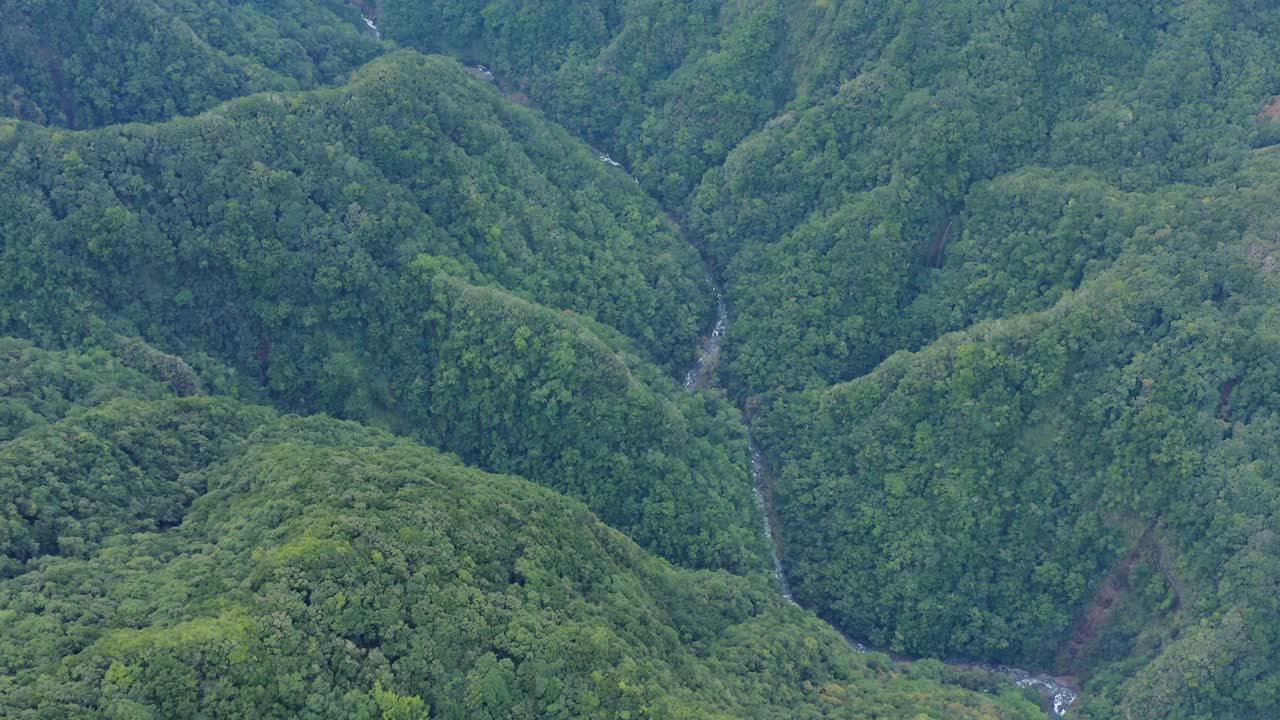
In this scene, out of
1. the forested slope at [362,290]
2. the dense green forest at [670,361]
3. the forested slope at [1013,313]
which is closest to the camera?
the dense green forest at [670,361]

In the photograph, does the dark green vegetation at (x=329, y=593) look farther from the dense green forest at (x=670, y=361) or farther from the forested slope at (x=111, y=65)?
the forested slope at (x=111, y=65)

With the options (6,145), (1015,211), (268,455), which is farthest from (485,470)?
(1015,211)

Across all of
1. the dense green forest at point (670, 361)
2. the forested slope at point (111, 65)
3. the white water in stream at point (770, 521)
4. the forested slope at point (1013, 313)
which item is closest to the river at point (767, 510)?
the white water in stream at point (770, 521)

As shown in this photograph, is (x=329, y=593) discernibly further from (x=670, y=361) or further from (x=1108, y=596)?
(x=1108, y=596)

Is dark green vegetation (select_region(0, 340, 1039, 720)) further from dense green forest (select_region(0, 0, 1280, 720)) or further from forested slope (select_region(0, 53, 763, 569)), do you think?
forested slope (select_region(0, 53, 763, 569))

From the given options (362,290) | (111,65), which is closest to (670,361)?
(362,290)

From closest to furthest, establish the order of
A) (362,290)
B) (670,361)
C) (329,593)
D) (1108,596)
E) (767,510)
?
(329,593) < (1108,596) < (362,290) < (767,510) < (670,361)

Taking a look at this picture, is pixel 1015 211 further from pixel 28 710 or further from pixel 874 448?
pixel 28 710
